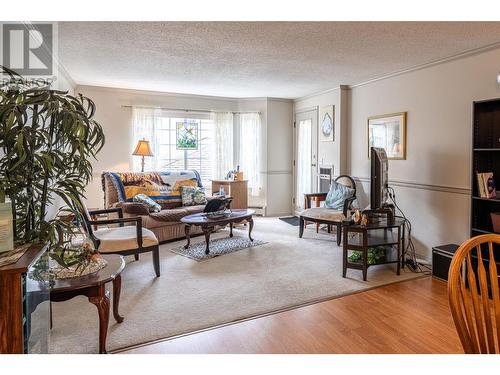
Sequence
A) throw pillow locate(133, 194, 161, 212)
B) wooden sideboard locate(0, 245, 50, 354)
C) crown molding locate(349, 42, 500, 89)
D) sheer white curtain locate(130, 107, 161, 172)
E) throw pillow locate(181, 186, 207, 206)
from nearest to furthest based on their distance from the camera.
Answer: wooden sideboard locate(0, 245, 50, 354), crown molding locate(349, 42, 500, 89), throw pillow locate(133, 194, 161, 212), throw pillow locate(181, 186, 207, 206), sheer white curtain locate(130, 107, 161, 172)

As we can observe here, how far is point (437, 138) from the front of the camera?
396 centimetres

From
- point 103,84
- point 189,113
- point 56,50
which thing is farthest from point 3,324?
point 189,113

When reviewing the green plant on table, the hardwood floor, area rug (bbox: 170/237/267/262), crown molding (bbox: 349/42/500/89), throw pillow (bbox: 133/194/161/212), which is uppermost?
crown molding (bbox: 349/42/500/89)

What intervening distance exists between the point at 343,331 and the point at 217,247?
2.34m

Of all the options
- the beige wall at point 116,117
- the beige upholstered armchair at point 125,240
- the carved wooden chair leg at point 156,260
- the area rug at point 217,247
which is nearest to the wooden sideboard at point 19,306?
A: the beige upholstered armchair at point 125,240

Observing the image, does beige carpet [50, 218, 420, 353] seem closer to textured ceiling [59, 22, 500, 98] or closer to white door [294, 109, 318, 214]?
white door [294, 109, 318, 214]

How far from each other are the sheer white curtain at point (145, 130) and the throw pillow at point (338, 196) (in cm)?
315

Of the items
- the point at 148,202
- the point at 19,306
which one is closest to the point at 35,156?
the point at 19,306

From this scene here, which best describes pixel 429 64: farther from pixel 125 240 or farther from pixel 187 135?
pixel 187 135

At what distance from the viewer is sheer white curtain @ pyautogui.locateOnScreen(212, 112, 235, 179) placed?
21.9ft

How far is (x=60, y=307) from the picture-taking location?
2824mm

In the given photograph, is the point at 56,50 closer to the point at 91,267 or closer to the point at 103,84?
the point at 103,84

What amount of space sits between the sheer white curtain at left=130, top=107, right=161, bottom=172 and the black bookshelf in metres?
4.82

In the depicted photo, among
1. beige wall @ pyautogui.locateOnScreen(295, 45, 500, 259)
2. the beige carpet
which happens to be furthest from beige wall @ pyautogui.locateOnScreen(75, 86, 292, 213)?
beige wall @ pyautogui.locateOnScreen(295, 45, 500, 259)
